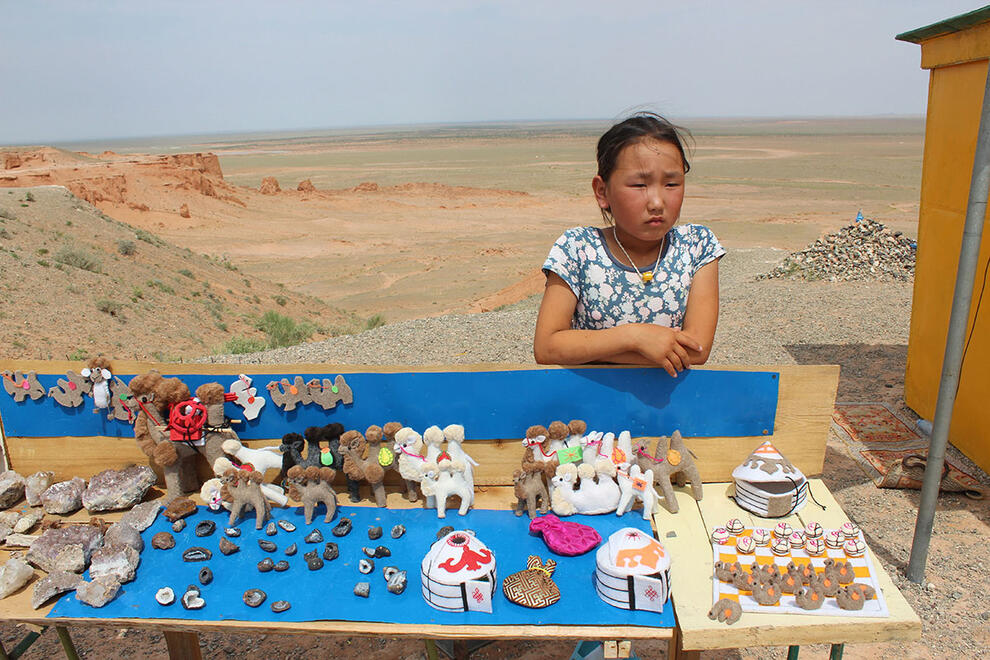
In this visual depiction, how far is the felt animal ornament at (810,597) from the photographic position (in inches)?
78.6

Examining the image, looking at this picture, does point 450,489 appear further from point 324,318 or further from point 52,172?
point 52,172

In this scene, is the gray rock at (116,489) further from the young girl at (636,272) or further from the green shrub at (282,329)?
the green shrub at (282,329)

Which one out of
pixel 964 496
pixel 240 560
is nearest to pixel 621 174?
pixel 240 560

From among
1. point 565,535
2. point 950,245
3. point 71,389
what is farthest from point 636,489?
point 950,245

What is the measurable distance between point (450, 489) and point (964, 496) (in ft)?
13.8

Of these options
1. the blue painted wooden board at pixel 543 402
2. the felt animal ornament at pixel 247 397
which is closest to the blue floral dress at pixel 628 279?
the blue painted wooden board at pixel 543 402

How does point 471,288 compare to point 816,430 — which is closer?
point 816,430

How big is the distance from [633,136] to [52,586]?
2581mm

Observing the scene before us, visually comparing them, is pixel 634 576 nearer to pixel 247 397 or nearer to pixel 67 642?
pixel 247 397

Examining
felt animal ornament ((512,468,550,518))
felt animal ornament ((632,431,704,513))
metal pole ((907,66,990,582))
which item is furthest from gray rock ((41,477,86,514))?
metal pole ((907,66,990,582))

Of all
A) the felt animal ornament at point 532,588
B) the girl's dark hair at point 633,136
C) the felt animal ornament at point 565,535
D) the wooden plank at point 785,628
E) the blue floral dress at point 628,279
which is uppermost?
the girl's dark hair at point 633,136

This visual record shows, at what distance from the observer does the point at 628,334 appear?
2.37 metres

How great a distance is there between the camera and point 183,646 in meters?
3.08

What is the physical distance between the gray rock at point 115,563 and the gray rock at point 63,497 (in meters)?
0.50
